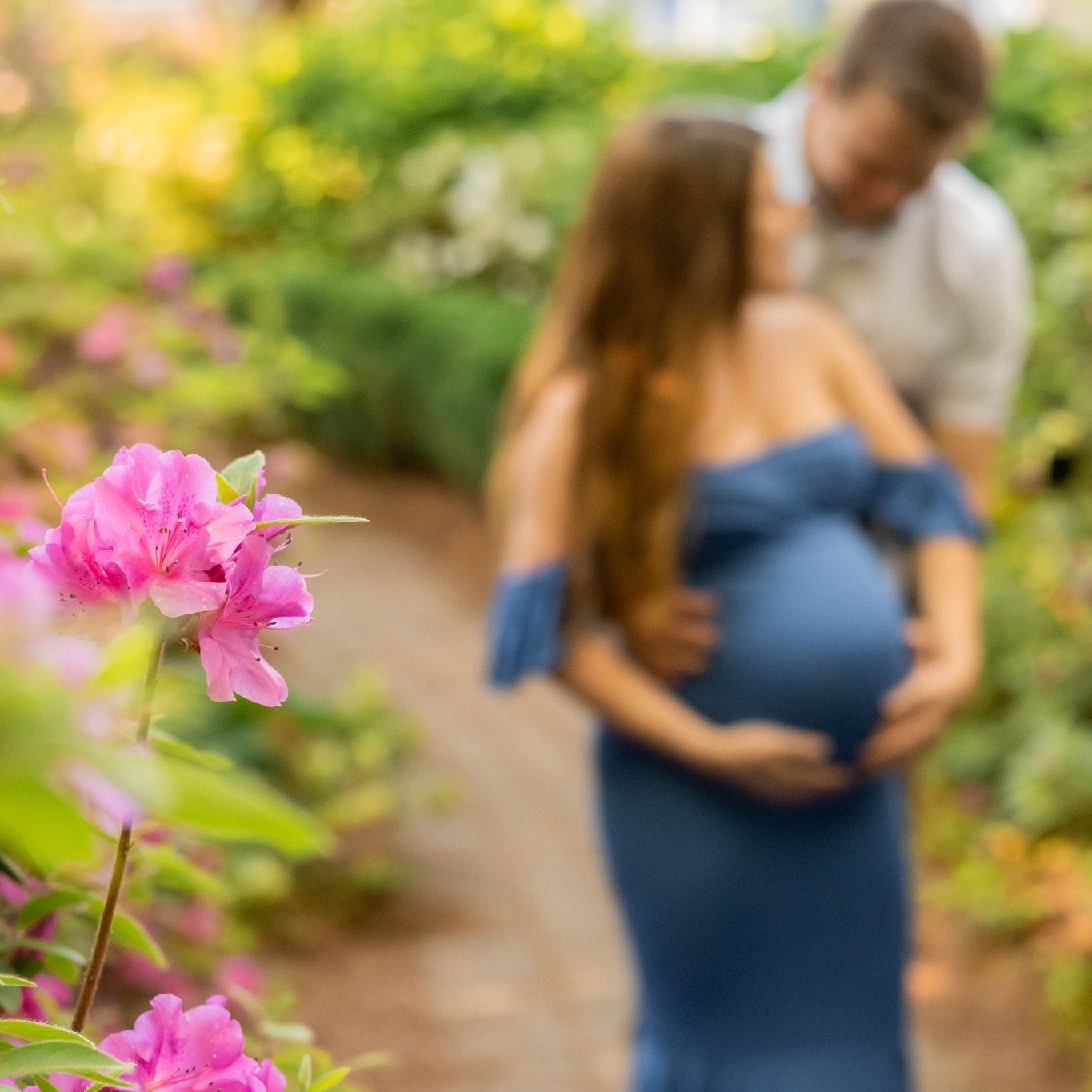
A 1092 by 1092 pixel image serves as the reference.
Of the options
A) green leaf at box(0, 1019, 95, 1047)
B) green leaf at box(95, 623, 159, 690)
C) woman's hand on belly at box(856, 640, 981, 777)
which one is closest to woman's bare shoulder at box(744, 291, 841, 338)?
woman's hand on belly at box(856, 640, 981, 777)

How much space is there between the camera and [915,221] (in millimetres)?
3020

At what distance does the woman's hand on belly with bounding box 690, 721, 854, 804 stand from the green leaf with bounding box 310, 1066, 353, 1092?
1624mm

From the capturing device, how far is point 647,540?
7.66 ft

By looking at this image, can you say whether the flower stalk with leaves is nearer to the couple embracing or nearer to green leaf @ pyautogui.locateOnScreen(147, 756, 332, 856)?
green leaf @ pyautogui.locateOnScreen(147, 756, 332, 856)

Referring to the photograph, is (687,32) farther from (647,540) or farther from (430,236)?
(647,540)

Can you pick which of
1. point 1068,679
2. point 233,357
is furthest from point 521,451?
point 1068,679

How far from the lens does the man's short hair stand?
2.58 meters

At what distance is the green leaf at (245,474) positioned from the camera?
66 cm

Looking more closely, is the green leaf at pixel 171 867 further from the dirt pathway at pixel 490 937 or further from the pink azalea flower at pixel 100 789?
the dirt pathway at pixel 490 937

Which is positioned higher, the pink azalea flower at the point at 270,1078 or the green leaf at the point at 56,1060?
the green leaf at the point at 56,1060

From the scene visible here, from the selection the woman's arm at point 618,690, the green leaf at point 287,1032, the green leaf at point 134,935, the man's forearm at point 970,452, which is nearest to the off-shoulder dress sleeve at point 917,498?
the man's forearm at point 970,452

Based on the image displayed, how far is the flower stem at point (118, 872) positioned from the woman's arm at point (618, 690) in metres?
1.68

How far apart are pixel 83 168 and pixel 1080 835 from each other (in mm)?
7807

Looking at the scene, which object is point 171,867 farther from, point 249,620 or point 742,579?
point 742,579
